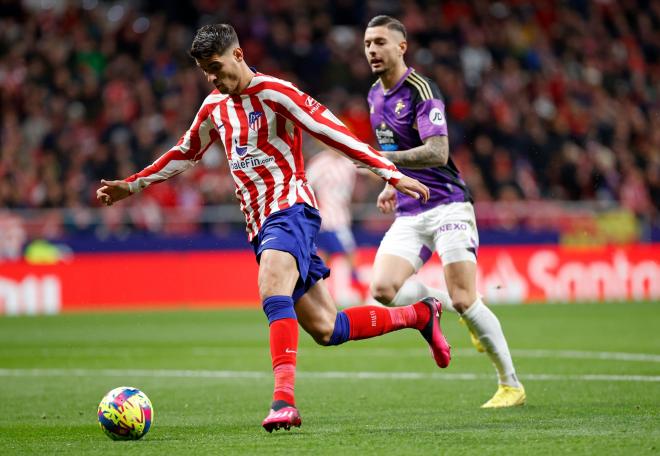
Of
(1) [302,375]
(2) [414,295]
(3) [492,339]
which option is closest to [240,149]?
(2) [414,295]

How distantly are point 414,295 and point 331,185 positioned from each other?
10.6 meters

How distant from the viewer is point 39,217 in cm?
1831

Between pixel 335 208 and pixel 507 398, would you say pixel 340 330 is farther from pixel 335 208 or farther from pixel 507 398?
pixel 335 208

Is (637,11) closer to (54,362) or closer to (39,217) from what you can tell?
(39,217)

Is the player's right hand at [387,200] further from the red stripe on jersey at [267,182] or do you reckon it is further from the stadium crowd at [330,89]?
the stadium crowd at [330,89]

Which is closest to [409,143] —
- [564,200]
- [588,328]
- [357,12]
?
[588,328]

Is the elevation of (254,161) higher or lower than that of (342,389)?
higher

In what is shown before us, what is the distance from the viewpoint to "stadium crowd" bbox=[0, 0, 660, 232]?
19438 millimetres

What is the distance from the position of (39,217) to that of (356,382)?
34.9 ft

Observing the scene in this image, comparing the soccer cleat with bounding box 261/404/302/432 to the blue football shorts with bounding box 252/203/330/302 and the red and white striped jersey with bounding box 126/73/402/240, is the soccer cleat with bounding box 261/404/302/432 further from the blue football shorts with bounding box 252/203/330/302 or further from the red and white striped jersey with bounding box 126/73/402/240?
the red and white striped jersey with bounding box 126/73/402/240

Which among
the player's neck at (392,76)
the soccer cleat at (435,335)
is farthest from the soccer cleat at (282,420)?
the player's neck at (392,76)

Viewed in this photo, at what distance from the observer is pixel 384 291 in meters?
7.61

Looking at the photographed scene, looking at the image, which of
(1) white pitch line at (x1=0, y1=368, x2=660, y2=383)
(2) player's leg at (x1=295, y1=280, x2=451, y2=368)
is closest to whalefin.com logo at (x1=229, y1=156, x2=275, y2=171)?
(2) player's leg at (x1=295, y1=280, x2=451, y2=368)

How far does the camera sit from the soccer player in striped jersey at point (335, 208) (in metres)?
17.9
